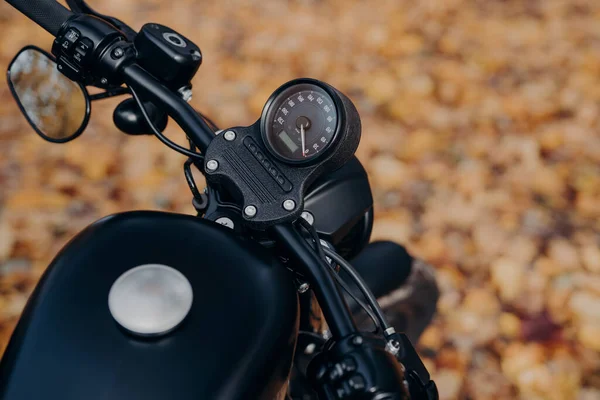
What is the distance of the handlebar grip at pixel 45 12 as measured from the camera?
104 cm

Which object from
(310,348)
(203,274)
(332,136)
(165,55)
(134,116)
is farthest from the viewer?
(310,348)

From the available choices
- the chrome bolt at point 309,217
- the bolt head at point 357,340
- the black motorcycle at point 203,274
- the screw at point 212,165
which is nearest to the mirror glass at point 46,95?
the black motorcycle at point 203,274

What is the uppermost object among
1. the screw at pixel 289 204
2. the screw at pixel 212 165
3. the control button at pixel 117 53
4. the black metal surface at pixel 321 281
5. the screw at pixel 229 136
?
the control button at pixel 117 53

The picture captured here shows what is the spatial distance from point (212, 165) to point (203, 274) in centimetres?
21

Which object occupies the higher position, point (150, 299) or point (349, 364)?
point (150, 299)

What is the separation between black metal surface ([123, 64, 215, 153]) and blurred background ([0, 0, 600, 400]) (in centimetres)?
161

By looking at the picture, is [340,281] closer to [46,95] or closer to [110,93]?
[110,93]

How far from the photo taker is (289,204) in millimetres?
926

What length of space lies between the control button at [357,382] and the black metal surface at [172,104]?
47 cm

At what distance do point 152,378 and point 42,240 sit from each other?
1985 mm

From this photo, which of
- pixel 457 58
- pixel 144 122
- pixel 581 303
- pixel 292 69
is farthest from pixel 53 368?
pixel 457 58

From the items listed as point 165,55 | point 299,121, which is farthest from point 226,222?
point 165,55

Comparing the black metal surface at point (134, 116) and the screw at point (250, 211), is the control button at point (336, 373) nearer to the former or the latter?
the screw at point (250, 211)

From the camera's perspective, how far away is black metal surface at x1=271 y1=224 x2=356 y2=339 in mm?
818
